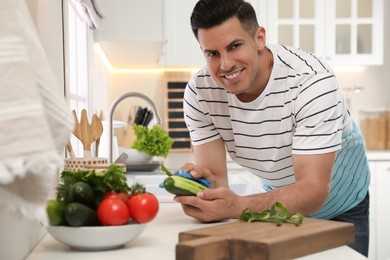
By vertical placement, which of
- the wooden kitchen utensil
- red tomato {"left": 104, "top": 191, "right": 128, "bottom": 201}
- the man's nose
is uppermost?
the man's nose

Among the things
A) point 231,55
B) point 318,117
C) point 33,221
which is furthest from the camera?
point 231,55

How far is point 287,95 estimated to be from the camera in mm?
1905

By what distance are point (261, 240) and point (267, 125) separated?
83 cm

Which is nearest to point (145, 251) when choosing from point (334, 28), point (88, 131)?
point (88, 131)

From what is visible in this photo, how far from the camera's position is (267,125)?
1.97m

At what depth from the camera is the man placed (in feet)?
5.62

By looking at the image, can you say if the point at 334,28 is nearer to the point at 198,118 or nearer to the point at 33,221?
the point at 198,118

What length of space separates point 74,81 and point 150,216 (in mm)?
1914

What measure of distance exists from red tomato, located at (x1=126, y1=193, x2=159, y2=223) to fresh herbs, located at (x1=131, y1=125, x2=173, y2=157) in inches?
80.0

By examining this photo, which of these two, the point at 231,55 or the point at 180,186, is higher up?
the point at 231,55

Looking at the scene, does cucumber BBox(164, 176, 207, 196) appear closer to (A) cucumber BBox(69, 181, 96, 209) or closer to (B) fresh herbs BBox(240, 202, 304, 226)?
(B) fresh herbs BBox(240, 202, 304, 226)

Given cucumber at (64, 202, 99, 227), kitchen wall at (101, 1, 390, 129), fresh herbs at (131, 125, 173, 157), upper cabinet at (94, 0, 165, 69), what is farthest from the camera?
kitchen wall at (101, 1, 390, 129)

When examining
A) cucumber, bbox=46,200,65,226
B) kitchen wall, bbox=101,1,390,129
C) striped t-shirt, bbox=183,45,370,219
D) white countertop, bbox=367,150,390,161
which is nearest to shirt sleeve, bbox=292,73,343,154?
striped t-shirt, bbox=183,45,370,219

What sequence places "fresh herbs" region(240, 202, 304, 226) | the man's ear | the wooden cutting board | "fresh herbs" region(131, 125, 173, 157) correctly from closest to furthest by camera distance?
the wooden cutting board → "fresh herbs" region(240, 202, 304, 226) → the man's ear → "fresh herbs" region(131, 125, 173, 157)
